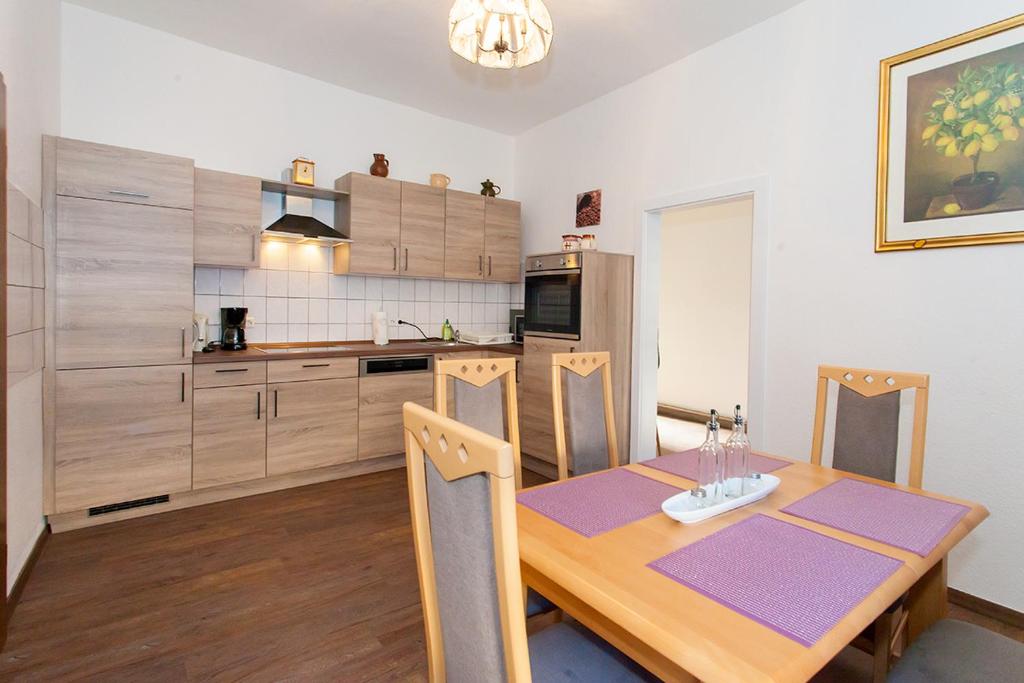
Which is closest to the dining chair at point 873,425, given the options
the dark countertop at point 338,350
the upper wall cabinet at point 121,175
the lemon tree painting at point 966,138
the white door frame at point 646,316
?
the lemon tree painting at point 966,138

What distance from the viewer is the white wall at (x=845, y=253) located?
2150 mm

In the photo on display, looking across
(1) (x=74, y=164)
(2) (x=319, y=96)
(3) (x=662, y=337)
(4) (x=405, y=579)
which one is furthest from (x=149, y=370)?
(3) (x=662, y=337)

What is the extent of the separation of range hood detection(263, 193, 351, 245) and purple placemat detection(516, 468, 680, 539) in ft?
9.12

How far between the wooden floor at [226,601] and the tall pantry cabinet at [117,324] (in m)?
0.32

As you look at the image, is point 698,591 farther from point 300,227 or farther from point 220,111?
point 220,111

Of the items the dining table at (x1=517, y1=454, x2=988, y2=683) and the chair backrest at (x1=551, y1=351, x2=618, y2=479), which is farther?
the chair backrest at (x1=551, y1=351, x2=618, y2=479)

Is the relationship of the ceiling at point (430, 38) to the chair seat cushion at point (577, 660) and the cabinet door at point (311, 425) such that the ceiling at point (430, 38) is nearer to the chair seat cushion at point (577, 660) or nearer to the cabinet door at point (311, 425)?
the cabinet door at point (311, 425)

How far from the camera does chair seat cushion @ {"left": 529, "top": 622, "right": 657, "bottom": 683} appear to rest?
43.0 inches

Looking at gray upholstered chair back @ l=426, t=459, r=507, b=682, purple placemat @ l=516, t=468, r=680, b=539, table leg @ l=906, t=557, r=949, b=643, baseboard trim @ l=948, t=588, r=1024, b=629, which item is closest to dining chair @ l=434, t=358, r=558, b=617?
purple placemat @ l=516, t=468, r=680, b=539

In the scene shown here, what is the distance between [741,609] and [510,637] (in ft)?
1.33

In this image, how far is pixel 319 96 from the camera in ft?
12.8

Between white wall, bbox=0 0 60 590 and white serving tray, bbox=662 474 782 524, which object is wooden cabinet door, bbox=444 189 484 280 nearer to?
white wall, bbox=0 0 60 590

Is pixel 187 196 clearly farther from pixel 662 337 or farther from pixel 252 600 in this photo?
pixel 662 337

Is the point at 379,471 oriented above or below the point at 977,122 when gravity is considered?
below
